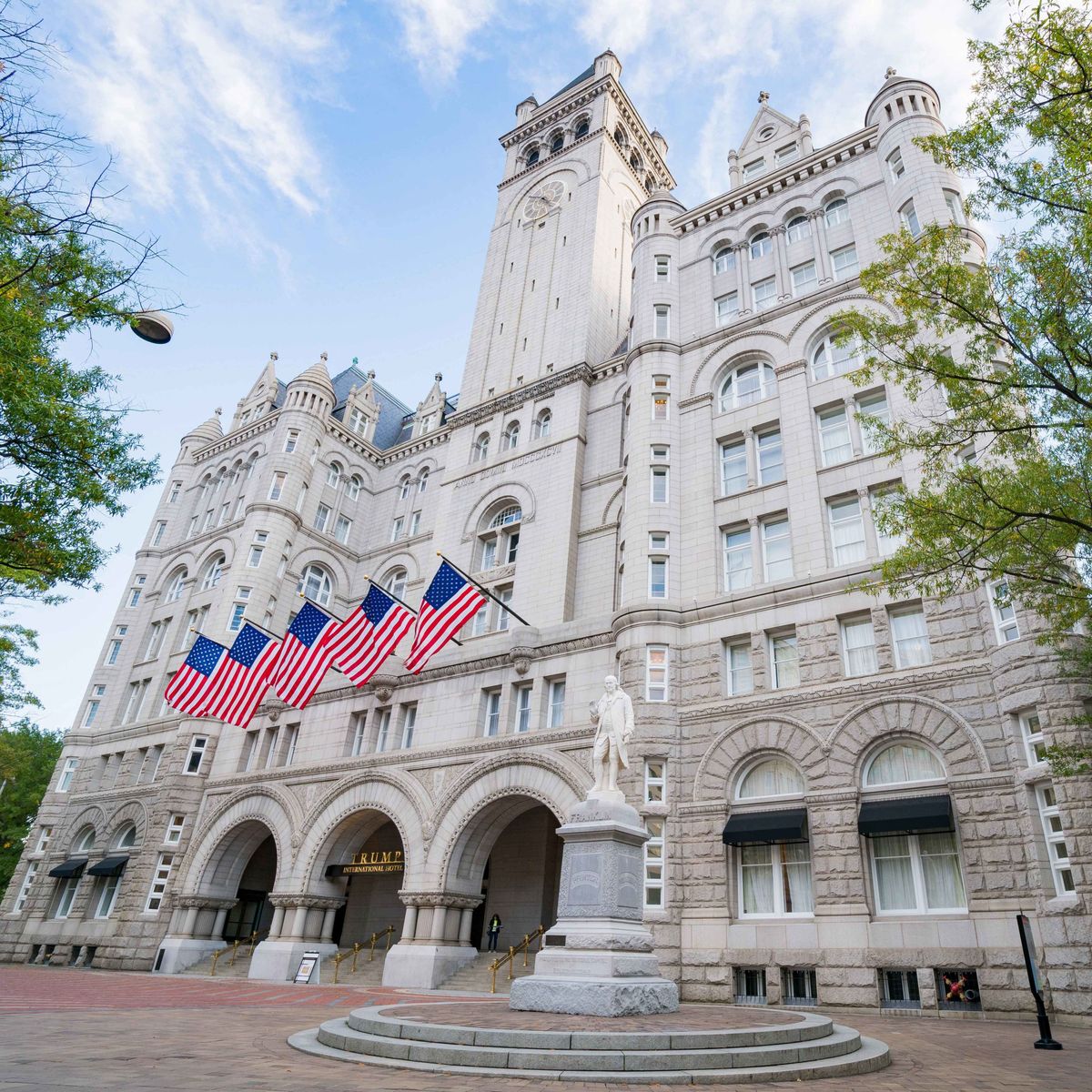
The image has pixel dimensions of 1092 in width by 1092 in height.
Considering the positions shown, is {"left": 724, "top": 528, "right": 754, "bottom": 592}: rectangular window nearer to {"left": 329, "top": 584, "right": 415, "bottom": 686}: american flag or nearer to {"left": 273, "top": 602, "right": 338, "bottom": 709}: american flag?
{"left": 329, "top": 584, "right": 415, "bottom": 686}: american flag

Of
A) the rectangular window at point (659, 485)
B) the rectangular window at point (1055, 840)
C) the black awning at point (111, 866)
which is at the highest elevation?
the rectangular window at point (659, 485)

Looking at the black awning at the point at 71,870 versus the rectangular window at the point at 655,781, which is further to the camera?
the black awning at the point at 71,870

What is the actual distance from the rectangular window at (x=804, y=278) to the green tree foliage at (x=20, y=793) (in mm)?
52099

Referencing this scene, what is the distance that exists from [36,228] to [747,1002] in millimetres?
22140

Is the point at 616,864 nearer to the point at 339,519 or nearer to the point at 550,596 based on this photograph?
the point at 550,596

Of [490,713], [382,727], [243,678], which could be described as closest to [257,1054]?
[490,713]

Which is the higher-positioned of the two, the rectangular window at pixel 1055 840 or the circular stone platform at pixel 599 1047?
the rectangular window at pixel 1055 840

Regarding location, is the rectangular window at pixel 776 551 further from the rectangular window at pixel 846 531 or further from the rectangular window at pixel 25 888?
the rectangular window at pixel 25 888

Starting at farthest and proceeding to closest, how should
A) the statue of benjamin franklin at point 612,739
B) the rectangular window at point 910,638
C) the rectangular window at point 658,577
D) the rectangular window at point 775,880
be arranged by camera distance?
the rectangular window at point 658,577
the rectangular window at point 910,638
the rectangular window at point 775,880
the statue of benjamin franklin at point 612,739

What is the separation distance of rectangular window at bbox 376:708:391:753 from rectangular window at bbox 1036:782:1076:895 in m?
22.1

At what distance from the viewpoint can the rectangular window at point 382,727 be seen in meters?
31.3

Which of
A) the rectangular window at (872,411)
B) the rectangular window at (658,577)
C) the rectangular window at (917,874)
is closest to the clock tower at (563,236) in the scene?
the rectangular window at (658,577)

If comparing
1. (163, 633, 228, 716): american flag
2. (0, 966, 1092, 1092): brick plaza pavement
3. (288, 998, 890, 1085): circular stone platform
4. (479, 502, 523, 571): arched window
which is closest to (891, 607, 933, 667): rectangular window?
(0, 966, 1092, 1092): brick plaza pavement

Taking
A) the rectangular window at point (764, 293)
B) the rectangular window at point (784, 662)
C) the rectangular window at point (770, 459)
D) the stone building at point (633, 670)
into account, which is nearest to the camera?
the stone building at point (633, 670)
